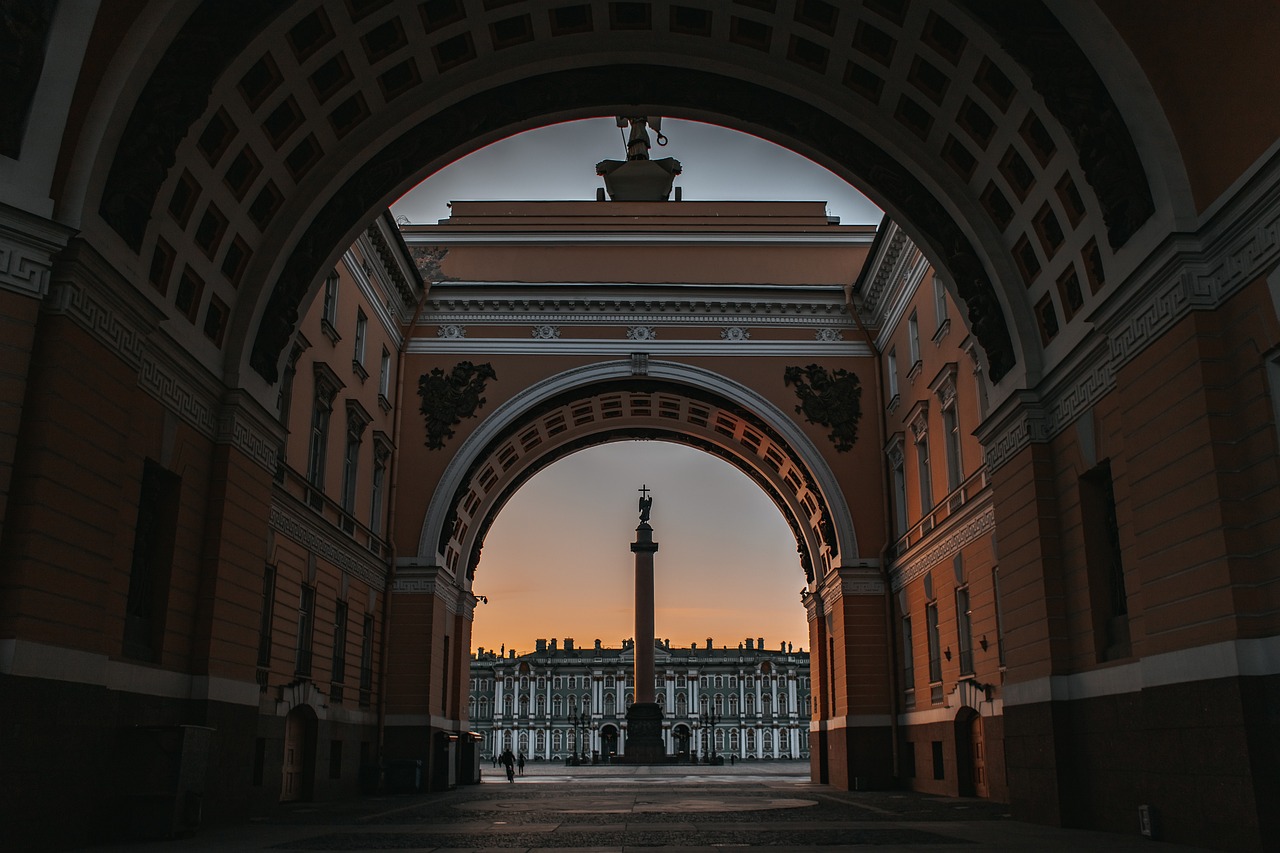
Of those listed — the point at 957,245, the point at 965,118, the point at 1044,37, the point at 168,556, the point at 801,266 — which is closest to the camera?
the point at 1044,37

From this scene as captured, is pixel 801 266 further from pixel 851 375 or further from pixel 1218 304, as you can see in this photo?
pixel 1218 304

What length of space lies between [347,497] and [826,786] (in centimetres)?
1754

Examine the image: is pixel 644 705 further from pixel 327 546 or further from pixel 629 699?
pixel 629 699

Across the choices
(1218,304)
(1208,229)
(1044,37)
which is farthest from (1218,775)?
(1044,37)

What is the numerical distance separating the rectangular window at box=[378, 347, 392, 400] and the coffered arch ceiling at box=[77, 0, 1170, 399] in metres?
14.2

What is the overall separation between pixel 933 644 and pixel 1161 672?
54.2 feet

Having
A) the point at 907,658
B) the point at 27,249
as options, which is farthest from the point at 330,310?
the point at 907,658

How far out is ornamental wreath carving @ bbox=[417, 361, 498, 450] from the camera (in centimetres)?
3409

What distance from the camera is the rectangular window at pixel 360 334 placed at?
2975cm

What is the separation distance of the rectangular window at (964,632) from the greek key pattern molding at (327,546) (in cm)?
1539

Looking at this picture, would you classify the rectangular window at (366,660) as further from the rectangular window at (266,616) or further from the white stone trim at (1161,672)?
the white stone trim at (1161,672)

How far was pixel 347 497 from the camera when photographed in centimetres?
2888

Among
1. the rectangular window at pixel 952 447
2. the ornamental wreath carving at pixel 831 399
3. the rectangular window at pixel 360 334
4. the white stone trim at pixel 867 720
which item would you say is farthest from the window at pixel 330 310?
the white stone trim at pixel 867 720

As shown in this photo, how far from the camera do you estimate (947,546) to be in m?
26.5
